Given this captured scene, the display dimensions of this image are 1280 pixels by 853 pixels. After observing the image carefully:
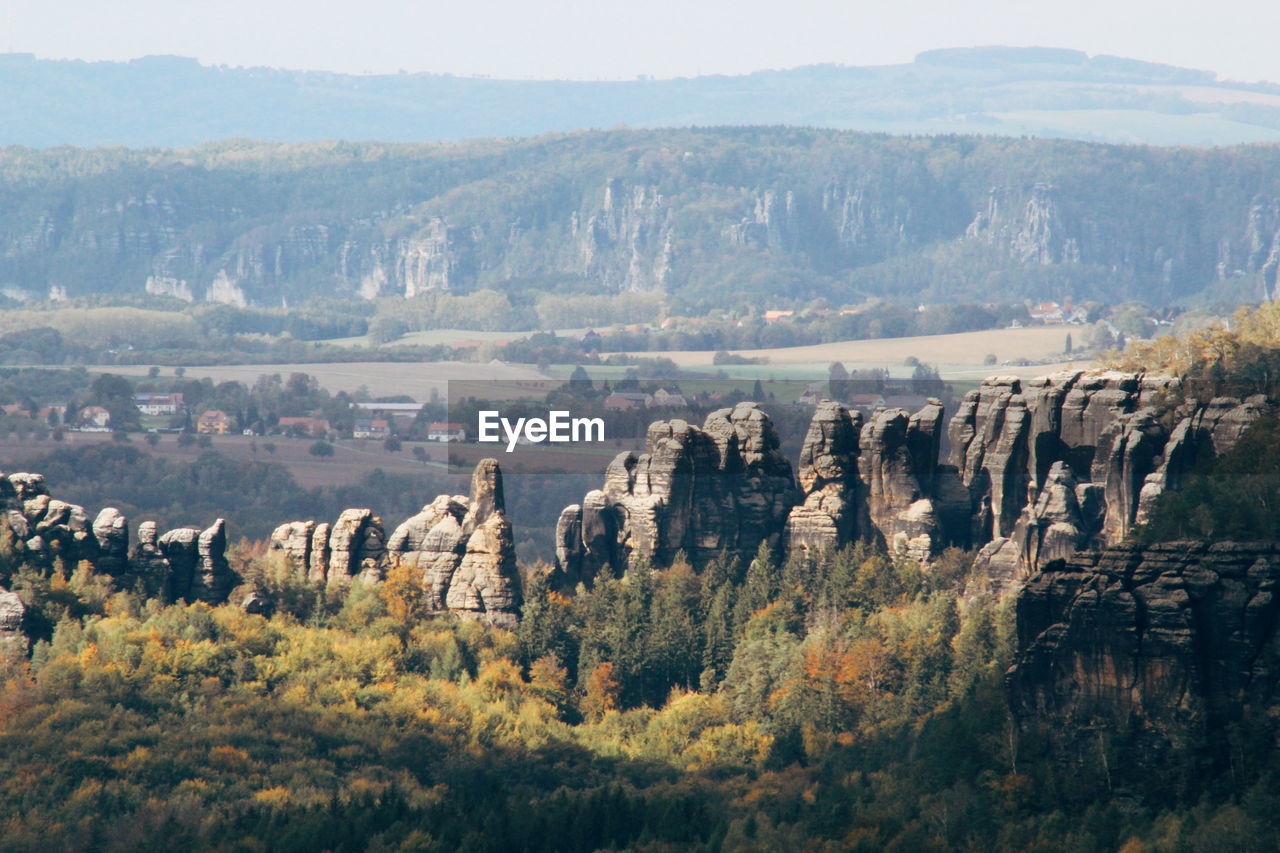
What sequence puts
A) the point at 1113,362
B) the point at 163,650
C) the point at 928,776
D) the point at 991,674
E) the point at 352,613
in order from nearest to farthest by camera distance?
1. the point at 928,776
2. the point at 991,674
3. the point at 163,650
4. the point at 352,613
5. the point at 1113,362

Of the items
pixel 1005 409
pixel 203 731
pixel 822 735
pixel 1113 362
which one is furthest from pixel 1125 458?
pixel 203 731

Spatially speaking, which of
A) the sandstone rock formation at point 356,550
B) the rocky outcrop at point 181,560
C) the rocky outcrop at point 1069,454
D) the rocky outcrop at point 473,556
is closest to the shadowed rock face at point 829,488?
the rocky outcrop at point 1069,454

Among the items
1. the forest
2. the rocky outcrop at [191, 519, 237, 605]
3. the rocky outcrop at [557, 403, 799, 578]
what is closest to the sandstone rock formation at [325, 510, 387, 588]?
the forest

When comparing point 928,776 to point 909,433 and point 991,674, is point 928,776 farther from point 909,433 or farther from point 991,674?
point 909,433

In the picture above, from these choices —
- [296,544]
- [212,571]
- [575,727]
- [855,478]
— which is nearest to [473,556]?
[296,544]

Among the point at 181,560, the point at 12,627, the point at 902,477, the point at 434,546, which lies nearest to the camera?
the point at 12,627

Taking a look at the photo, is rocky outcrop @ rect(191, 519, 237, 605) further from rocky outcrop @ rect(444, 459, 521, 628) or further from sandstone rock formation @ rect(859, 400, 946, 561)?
sandstone rock formation @ rect(859, 400, 946, 561)

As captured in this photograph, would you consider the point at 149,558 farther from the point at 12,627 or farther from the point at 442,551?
the point at 442,551

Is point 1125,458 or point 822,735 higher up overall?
point 1125,458
